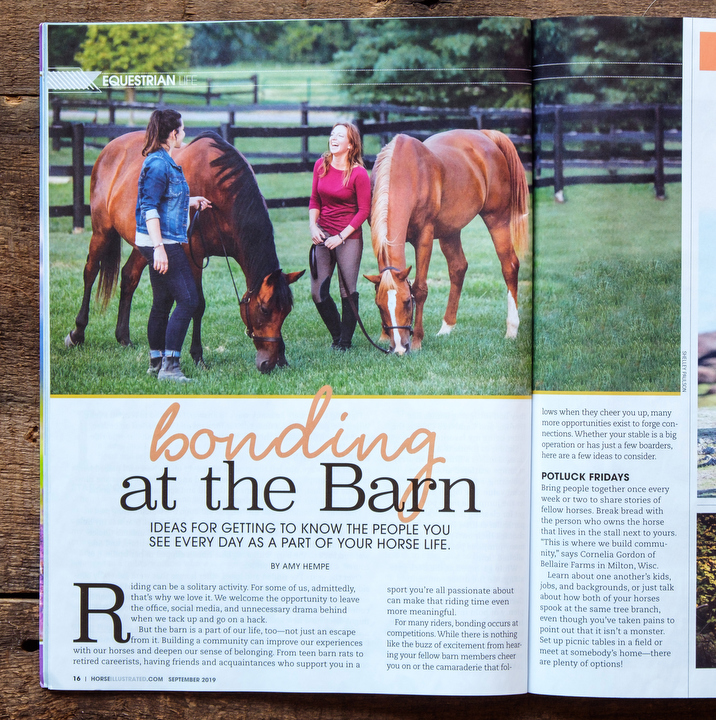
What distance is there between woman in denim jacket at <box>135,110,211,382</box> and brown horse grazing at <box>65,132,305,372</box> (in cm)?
1

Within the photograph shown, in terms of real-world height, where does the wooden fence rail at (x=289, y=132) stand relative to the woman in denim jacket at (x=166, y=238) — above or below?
above

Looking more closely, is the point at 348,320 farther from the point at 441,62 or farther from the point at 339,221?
the point at 441,62

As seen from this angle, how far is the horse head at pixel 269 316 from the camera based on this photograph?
1.02m

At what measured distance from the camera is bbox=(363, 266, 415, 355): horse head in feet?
3.31

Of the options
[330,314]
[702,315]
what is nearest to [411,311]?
[330,314]

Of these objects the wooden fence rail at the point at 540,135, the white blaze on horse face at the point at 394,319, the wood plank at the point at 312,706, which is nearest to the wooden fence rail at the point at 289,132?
the wooden fence rail at the point at 540,135

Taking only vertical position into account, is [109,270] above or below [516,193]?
below

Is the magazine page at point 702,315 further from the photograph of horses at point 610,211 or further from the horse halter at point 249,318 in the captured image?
the horse halter at point 249,318

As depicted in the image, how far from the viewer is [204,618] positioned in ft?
3.26

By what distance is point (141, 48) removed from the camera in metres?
0.99

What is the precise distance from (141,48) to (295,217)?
38 cm

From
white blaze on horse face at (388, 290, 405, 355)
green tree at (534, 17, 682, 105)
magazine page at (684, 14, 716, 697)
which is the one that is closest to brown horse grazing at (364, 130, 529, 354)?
white blaze on horse face at (388, 290, 405, 355)

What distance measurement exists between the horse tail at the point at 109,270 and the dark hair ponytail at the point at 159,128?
16 cm

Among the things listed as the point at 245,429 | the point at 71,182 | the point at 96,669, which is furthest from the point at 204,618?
the point at 71,182
